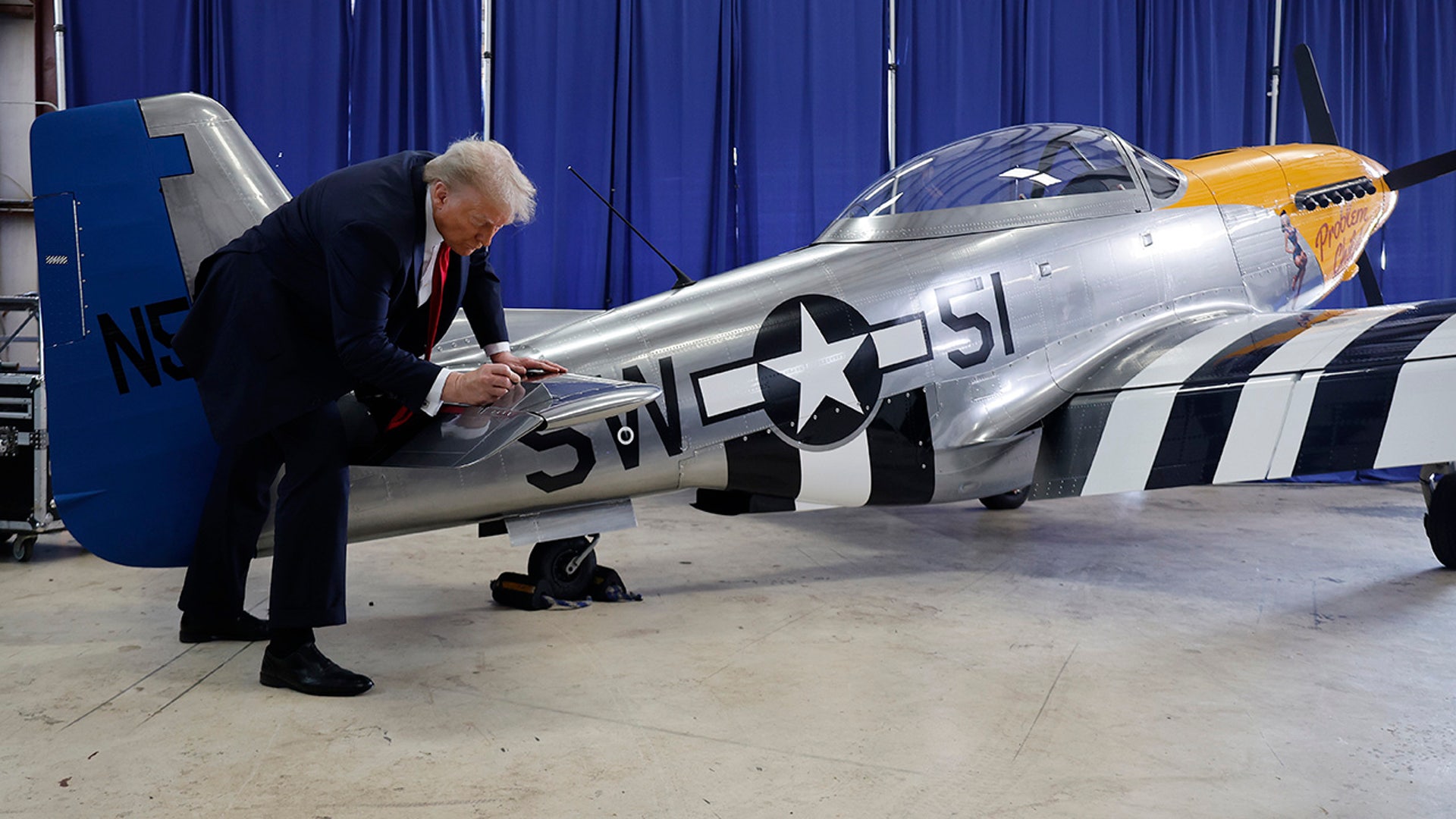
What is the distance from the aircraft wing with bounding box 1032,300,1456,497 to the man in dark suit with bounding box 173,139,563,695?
214 centimetres

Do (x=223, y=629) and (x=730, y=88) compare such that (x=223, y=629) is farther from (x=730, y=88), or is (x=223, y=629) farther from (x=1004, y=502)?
(x=730, y=88)

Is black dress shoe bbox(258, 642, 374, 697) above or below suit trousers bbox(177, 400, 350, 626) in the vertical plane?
below

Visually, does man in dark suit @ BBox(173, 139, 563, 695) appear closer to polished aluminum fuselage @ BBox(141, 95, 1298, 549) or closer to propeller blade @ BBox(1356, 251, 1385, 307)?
polished aluminum fuselage @ BBox(141, 95, 1298, 549)

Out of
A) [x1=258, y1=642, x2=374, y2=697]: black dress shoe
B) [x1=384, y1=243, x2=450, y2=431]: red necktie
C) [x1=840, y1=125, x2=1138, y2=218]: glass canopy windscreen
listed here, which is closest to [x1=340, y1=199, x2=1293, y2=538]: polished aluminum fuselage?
[x1=840, y1=125, x2=1138, y2=218]: glass canopy windscreen

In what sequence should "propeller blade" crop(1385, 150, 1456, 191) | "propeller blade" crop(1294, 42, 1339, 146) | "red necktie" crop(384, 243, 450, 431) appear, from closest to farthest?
"red necktie" crop(384, 243, 450, 431) < "propeller blade" crop(1385, 150, 1456, 191) < "propeller blade" crop(1294, 42, 1339, 146)

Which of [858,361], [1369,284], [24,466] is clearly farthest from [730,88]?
[24,466]

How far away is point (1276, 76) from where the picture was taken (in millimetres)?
7441

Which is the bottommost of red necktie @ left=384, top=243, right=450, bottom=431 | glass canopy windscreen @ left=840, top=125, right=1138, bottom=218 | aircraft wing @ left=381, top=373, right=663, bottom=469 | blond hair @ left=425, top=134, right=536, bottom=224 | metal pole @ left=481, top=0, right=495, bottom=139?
aircraft wing @ left=381, top=373, right=663, bottom=469

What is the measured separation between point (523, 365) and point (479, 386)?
0.19 m

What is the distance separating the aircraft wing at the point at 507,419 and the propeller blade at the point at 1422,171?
502cm

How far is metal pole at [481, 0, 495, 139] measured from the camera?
23.1 feet

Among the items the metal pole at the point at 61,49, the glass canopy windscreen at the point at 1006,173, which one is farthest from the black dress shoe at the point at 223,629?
the metal pole at the point at 61,49

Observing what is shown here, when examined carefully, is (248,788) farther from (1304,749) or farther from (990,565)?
(990,565)

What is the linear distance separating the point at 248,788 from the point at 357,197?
1357mm
